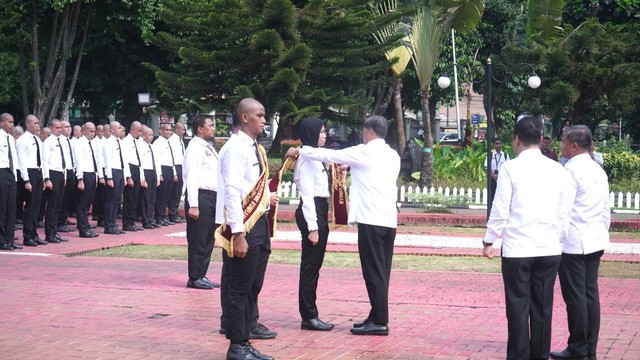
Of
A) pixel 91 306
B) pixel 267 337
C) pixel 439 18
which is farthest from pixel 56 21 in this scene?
pixel 267 337

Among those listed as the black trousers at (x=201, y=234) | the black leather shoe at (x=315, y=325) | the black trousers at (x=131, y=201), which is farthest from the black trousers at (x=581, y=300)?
the black trousers at (x=131, y=201)

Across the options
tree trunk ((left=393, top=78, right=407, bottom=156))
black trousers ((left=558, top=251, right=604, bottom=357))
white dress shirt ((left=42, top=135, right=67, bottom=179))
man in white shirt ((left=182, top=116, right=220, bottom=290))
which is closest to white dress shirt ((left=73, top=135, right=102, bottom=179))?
white dress shirt ((left=42, top=135, right=67, bottom=179))

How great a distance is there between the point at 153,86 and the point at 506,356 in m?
29.6

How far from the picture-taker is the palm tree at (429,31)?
1007 inches

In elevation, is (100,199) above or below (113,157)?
below

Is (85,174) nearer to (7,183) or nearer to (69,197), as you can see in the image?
(69,197)

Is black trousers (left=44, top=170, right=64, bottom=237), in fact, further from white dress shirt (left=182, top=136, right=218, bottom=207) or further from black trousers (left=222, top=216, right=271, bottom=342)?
black trousers (left=222, top=216, right=271, bottom=342)

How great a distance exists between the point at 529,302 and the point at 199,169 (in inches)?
200

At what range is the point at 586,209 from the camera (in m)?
7.87

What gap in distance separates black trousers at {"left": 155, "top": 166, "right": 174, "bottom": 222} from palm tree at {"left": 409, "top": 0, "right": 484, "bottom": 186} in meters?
8.24

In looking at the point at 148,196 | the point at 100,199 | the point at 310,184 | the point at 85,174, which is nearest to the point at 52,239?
the point at 85,174

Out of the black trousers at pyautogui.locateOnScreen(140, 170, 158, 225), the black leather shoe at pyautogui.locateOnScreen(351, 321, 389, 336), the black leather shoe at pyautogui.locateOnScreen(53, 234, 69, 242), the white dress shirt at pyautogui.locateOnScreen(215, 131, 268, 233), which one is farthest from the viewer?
the black trousers at pyautogui.locateOnScreen(140, 170, 158, 225)

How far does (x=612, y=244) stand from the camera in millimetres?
17141

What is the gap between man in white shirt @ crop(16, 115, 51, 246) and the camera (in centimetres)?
1608
